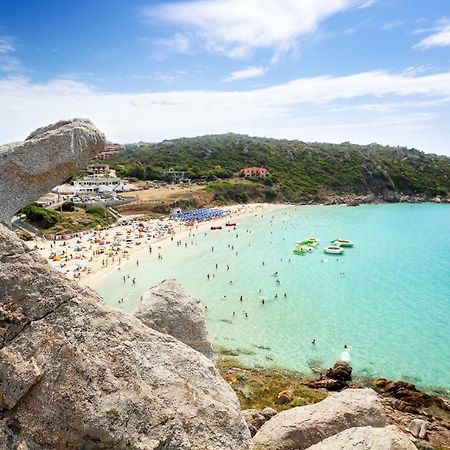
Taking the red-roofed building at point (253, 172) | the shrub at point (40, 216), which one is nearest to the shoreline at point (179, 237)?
the shrub at point (40, 216)

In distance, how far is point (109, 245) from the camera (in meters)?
61.7

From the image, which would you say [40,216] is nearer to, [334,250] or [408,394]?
[334,250]

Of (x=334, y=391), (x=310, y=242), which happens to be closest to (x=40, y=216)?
(x=310, y=242)

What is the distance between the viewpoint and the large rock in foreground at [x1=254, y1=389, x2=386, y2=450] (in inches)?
457

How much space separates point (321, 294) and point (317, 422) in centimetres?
3486

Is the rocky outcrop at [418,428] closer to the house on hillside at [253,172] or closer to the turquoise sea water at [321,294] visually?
the turquoise sea water at [321,294]

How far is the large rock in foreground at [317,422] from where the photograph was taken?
457 inches

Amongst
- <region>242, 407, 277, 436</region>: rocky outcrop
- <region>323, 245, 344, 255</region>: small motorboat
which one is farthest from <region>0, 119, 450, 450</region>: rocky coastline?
<region>323, 245, 344, 255</region>: small motorboat

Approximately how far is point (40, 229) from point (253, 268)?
30.7m

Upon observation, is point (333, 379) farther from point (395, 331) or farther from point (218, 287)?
point (218, 287)

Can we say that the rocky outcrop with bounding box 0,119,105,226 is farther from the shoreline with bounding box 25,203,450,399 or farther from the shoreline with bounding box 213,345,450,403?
the shoreline with bounding box 213,345,450,403

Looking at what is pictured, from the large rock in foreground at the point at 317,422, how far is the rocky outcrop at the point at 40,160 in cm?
797

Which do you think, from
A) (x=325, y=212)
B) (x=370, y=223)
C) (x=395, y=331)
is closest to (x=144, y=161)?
(x=325, y=212)

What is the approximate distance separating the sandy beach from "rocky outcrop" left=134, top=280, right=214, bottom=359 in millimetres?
25850
